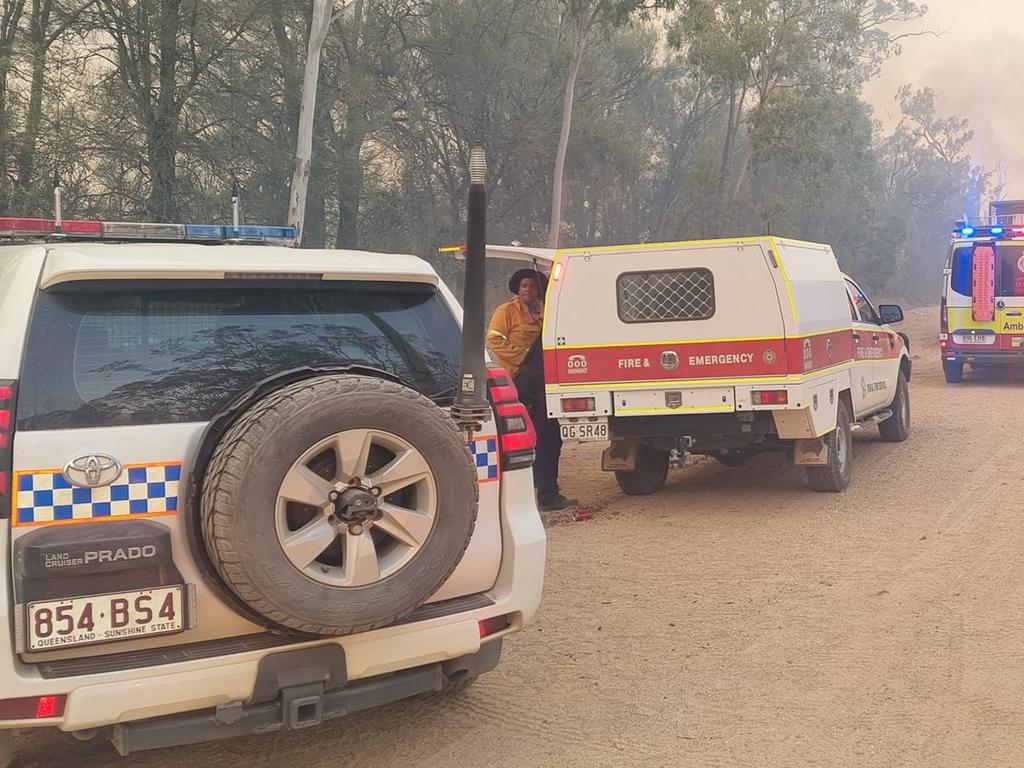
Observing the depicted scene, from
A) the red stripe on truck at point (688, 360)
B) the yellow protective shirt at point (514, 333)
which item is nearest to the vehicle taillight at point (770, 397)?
the red stripe on truck at point (688, 360)

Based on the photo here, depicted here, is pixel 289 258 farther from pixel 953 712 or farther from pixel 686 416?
pixel 686 416

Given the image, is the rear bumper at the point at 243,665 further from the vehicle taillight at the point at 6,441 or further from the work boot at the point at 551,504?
the work boot at the point at 551,504

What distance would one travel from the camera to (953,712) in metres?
4.25

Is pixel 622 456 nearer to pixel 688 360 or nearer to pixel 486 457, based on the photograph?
pixel 688 360

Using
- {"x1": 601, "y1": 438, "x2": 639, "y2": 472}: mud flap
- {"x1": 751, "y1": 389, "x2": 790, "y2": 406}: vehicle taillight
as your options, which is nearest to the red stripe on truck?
{"x1": 751, "y1": 389, "x2": 790, "y2": 406}: vehicle taillight

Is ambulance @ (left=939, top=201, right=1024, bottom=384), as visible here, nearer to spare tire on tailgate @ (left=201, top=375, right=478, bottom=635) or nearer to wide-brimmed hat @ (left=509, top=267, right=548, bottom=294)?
wide-brimmed hat @ (left=509, top=267, right=548, bottom=294)

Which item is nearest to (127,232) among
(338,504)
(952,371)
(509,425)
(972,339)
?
(509,425)

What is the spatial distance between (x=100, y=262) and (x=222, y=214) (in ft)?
52.8

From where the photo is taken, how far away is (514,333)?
8.75m

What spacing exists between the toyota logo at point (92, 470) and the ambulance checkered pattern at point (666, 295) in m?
5.49

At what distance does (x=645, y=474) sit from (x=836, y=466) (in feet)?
5.21

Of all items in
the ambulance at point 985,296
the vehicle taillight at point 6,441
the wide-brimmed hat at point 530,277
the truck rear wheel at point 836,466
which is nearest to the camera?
the vehicle taillight at point 6,441

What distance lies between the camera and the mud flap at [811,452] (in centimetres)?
828

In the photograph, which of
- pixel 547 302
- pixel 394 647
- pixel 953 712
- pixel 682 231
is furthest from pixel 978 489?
pixel 682 231
